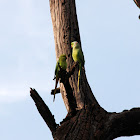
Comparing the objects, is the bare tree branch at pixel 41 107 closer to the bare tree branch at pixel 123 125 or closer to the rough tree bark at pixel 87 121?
the rough tree bark at pixel 87 121

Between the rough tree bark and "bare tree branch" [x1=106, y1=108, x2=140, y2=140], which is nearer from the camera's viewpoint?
the rough tree bark

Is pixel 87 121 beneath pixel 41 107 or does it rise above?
Result: beneath

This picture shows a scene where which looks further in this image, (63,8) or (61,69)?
(63,8)

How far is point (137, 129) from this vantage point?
20.9ft

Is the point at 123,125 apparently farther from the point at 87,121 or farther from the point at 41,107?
the point at 41,107

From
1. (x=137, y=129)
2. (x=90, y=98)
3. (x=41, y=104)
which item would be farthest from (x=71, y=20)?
(x=137, y=129)

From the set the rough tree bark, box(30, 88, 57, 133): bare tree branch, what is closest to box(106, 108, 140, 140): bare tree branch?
the rough tree bark

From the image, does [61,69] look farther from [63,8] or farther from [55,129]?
[63,8]

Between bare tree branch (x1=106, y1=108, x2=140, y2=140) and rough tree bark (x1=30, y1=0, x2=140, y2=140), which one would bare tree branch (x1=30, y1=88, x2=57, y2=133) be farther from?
bare tree branch (x1=106, y1=108, x2=140, y2=140)

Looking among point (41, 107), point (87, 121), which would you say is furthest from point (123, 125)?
point (41, 107)

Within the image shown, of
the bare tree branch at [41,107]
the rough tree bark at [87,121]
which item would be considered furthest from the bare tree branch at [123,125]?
the bare tree branch at [41,107]

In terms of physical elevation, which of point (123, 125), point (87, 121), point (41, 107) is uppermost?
point (41, 107)

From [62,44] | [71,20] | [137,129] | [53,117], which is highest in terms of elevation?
[71,20]

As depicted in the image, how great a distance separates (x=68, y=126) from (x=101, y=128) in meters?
0.71
